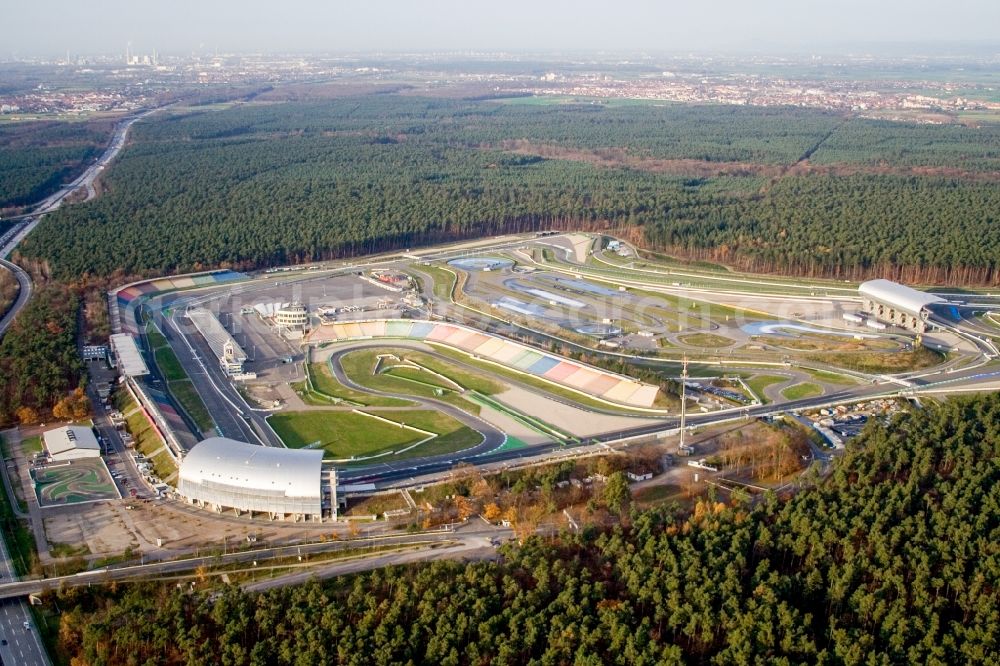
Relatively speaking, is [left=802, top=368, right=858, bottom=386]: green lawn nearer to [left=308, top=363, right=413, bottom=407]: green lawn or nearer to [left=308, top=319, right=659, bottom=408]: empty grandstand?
[left=308, top=319, right=659, bottom=408]: empty grandstand

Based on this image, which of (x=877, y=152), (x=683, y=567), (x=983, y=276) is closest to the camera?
(x=683, y=567)

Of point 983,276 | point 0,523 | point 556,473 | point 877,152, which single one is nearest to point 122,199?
point 0,523

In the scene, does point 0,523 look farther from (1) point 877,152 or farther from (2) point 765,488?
(1) point 877,152

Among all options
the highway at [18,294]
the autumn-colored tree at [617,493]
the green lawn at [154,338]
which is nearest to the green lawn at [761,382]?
the autumn-colored tree at [617,493]

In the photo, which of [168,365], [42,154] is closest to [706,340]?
[168,365]

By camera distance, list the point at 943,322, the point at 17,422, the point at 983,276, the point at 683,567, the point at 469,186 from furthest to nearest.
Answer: the point at 469,186
the point at 983,276
the point at 943,322
the point at 17,422
the point at 683,567

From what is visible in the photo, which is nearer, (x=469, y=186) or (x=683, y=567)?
(x=683, y=567)

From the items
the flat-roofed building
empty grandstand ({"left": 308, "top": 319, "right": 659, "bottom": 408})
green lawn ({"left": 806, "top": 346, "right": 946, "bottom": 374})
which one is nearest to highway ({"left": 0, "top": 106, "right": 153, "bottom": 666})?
the flat-roofed building
